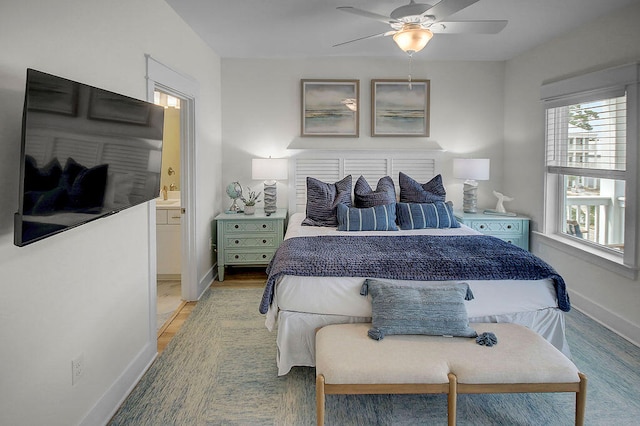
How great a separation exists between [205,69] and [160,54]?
1321 mm

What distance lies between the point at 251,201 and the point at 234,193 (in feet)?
0.69

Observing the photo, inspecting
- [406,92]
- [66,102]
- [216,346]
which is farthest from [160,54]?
[406,92]

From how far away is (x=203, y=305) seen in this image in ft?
13.6

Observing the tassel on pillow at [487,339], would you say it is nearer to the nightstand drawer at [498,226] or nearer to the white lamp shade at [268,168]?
the nightstand drawer at [498,226]

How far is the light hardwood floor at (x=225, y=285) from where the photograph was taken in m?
3.49

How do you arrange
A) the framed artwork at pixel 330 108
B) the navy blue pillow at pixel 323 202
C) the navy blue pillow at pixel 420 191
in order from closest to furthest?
the navy blue pillow at pixel 323 202
the navy blue pillow at pixel 420 191
the framed artwork at pixel 330 108

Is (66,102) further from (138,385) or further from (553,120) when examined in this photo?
(553,120)

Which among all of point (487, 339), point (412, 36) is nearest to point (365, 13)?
point (412, 36)

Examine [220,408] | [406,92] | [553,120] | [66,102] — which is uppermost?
[406,92]

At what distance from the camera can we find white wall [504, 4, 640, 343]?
341 cm

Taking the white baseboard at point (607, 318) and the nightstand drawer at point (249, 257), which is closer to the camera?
the white baseboard at point (607, 318)

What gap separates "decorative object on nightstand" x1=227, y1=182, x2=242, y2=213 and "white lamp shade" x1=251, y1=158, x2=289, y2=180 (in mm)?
288

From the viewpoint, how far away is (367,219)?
410 centimetres

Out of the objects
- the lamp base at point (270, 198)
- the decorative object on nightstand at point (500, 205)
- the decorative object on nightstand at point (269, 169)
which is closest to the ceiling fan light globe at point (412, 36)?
the decorative object on nightstand at point (269, 169)
